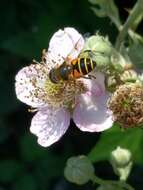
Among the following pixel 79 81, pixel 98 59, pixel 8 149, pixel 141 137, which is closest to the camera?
pixel 98 59

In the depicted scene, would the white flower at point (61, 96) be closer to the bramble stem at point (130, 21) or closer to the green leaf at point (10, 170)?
the bramble stem at point (130, 21)

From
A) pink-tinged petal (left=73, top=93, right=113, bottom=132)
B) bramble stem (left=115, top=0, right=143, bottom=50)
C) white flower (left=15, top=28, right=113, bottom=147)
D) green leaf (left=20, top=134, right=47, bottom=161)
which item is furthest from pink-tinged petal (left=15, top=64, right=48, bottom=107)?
green leaf (left=20, top=134, right=47, bottom=161)

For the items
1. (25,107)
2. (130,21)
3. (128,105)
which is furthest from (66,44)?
(25,107)

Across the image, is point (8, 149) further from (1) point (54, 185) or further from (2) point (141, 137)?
(2) point (141, 137)

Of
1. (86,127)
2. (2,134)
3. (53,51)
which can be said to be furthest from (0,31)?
(86,127)

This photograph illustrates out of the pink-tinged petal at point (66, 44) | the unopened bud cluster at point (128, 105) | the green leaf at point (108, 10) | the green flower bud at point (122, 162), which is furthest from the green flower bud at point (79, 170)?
the green leaf at point (108, 10)

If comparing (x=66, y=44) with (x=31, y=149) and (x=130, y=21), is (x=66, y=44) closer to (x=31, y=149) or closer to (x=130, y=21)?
(x=130, y=21)
